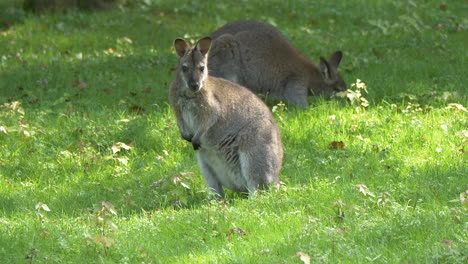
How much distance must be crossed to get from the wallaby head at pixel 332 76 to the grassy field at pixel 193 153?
34 centimetres

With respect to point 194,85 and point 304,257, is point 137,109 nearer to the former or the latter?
point 194,85

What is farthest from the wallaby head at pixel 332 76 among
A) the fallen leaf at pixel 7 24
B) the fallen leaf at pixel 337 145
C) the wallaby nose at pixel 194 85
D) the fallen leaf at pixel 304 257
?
the fallen leaf at pixel 7 24

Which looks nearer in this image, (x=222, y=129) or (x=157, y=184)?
(x=222, y=129)

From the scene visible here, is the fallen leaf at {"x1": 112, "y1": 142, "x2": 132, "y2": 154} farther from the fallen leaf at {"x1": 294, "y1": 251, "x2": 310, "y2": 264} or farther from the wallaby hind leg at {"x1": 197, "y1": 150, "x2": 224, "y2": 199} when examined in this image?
the fallen leaf at {"x1": 294, "y1": 251, "x2": 310, "y2": 264}

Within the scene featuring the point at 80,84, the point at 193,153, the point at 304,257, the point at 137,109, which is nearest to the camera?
the point at 304,257

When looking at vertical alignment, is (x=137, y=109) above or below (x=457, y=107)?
below

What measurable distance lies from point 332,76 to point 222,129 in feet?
12.4

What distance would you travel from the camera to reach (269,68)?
10.7m

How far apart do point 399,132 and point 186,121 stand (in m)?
2.54

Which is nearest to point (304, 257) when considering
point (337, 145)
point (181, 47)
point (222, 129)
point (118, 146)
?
point (222, 129)

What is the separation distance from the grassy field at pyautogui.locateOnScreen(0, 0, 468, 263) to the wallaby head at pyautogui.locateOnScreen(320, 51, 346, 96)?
34 centimetres

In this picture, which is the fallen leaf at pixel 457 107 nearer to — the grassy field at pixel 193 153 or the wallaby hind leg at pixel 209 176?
the grassy field at pixel 193 153

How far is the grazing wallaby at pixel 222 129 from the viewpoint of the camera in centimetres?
699

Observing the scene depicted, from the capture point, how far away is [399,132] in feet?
27.6
